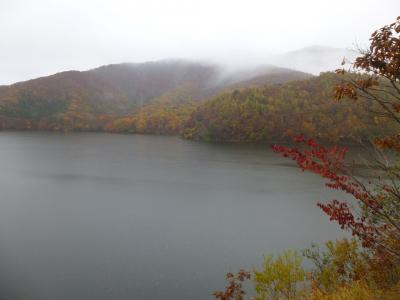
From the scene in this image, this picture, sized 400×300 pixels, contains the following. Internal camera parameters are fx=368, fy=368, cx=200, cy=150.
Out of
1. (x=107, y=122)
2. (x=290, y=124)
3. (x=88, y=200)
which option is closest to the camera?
(x=88, y=200)

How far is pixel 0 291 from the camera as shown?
14.8 meters

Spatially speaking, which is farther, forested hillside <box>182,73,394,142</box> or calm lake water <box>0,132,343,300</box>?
forested hillside <box>182,73,394,142</box>

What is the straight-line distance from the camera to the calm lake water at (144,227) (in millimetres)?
15688

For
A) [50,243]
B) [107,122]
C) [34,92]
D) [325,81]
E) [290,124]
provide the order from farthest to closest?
[34,92], [107,122], [325,81], [290,124], [50,243]

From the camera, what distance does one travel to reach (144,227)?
2364 cm

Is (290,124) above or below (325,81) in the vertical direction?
below

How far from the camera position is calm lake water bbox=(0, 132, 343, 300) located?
15.7m

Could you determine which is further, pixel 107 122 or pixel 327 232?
pixel 107 122

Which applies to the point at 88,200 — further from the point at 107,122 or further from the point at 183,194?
the point at 107,122

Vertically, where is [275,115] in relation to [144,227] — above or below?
above

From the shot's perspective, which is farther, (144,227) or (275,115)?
(275,115)

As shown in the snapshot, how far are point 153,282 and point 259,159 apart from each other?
4544 cm

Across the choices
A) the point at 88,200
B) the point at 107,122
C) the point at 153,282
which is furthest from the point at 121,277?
the point at 107,122

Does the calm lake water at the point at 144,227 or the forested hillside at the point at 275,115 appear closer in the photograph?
the calm lake water at the point at 144,227
